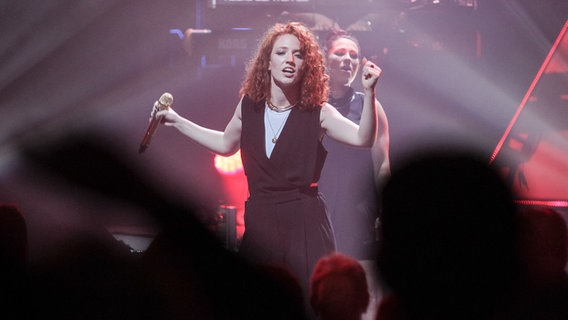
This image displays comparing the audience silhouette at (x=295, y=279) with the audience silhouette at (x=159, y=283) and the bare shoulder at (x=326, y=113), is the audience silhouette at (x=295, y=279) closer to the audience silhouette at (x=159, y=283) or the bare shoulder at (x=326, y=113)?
the audience silhouette at (x=159, y=283)

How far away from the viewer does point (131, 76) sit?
19.0 ft


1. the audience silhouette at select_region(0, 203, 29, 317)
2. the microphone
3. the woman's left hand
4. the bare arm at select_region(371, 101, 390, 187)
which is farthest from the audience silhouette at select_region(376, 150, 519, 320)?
the microphone

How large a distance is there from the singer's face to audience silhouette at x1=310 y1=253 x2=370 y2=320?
4.81ft

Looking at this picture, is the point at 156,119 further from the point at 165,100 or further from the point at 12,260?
the point at 12,260

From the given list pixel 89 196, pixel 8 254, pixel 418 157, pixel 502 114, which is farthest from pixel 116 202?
pixel 8 254

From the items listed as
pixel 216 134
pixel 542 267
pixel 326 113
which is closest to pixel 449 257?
pixel 542 267

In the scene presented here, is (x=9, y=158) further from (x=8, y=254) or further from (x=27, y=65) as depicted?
(x=8, y=254)

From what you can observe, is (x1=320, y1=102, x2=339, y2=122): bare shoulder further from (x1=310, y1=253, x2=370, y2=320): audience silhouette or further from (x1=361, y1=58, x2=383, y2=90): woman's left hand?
(x1=310, y1=253, x2=370, y2=320): audience silhouette

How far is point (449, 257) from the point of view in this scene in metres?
2.15

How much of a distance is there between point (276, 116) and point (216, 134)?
364 mm

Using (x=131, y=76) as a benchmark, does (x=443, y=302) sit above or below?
above

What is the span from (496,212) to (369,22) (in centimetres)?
359

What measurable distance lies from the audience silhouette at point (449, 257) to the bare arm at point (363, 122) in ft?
1.24

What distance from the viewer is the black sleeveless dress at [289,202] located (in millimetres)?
2982
